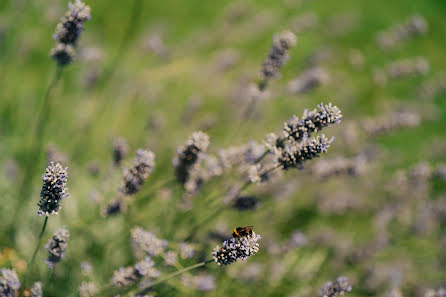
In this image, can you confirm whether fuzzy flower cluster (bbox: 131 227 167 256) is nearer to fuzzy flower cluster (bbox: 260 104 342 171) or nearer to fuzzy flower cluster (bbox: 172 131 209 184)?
fuzzy flower cluster (bbox: 172 131 209 184)

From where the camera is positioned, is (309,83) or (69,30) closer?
(69,30)

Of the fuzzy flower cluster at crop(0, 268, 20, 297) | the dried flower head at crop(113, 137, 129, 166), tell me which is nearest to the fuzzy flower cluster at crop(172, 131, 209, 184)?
the dried flower head at crop(113, 137, 129, 166)

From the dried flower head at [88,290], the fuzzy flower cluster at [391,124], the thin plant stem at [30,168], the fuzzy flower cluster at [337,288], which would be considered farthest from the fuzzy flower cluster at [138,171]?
the fuzzy flower cluster at [391,124]

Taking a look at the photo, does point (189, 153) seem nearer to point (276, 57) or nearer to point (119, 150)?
point (119, 150)

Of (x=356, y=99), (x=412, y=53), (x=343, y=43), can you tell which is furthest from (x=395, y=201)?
(x=412, y=53)

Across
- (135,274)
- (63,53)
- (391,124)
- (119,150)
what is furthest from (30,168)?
(391,124)

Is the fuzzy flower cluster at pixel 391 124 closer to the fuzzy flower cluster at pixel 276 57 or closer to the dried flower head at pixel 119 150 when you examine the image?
the fuzzy flower cluster at pixel 276 57
